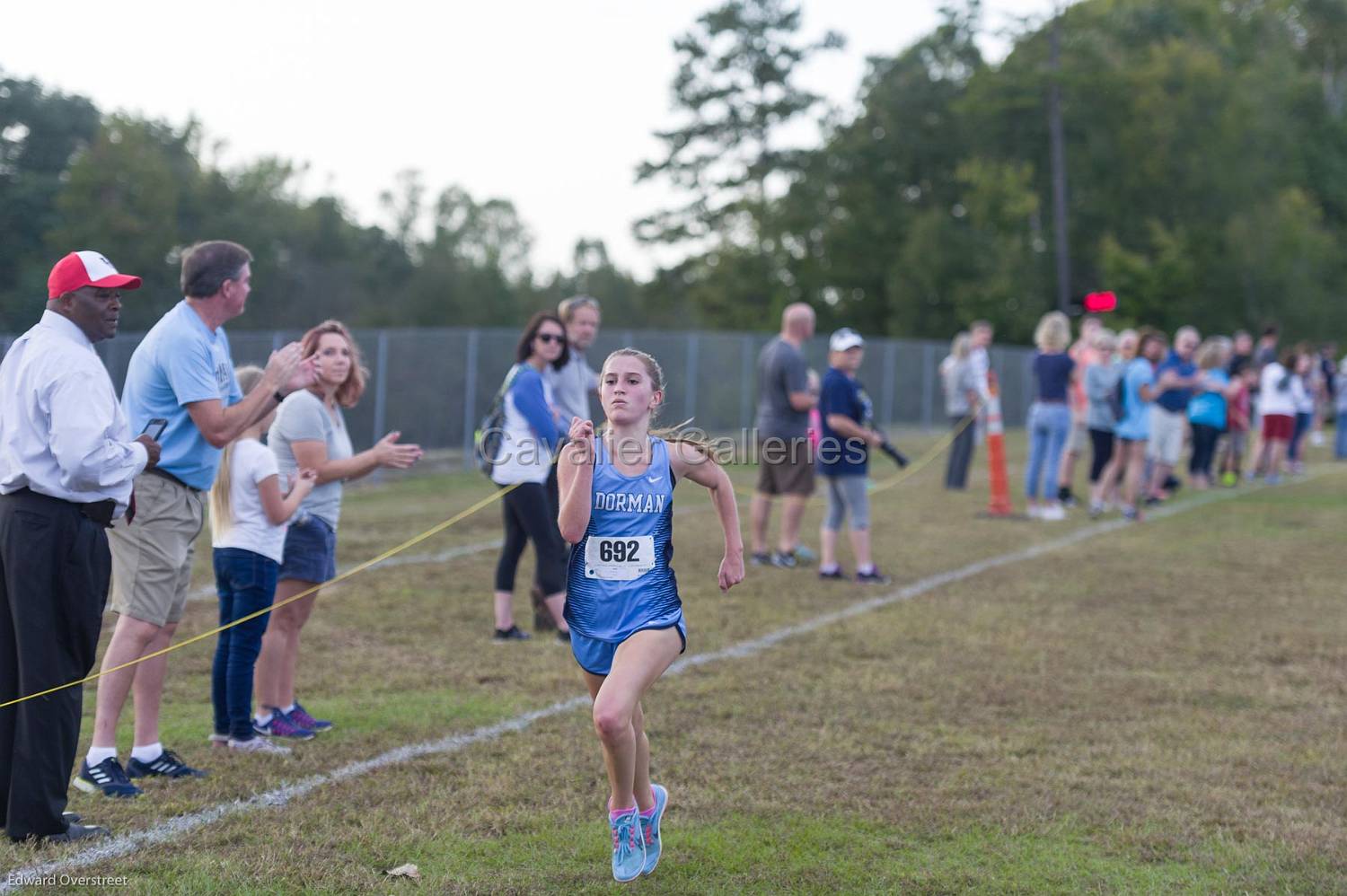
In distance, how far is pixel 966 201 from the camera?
155 feet

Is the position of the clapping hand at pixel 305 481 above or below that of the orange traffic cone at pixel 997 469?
above

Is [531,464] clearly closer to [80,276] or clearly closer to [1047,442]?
[80,276]

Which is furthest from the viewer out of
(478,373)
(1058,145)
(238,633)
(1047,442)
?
(1058,145)

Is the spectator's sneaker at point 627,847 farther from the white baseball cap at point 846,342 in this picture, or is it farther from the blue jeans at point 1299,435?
the blue jeans at point 1299,435

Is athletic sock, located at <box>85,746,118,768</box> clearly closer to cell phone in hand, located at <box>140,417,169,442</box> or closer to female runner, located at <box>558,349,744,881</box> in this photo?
cell phone in hand, located at <box>140,417,169,442</box>

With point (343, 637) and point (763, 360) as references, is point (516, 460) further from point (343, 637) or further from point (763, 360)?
point (763, 360)

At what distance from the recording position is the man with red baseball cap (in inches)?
166

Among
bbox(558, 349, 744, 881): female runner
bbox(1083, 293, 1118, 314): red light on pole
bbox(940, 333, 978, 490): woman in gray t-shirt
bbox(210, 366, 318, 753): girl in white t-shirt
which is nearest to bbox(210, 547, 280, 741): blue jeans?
bbox(210, 366, 318, 753): girl in white t-shirt

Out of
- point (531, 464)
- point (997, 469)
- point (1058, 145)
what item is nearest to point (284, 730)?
point (531, 464)

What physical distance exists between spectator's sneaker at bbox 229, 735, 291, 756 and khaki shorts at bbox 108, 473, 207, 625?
2.41 feet

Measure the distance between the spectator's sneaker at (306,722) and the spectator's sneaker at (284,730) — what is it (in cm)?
2

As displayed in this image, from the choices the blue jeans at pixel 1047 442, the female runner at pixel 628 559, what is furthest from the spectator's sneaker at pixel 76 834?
the blue jeans at pixel 1047 442

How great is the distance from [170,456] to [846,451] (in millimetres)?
5902

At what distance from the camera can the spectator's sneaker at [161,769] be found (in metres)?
5.12
